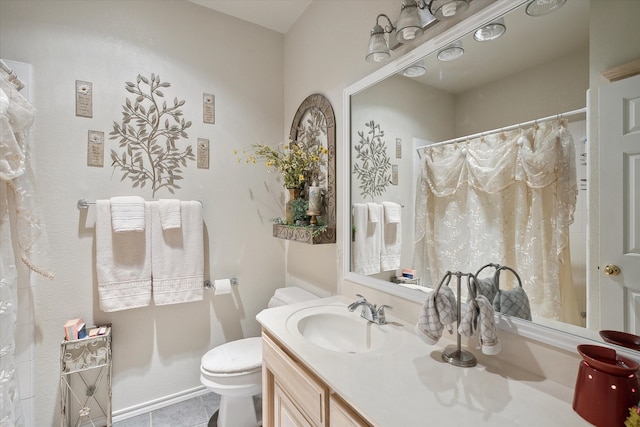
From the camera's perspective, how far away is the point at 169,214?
182 centimetres

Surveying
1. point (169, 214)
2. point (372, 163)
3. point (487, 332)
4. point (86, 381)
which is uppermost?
point (372, 163)

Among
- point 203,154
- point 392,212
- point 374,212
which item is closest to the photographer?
point 392,212

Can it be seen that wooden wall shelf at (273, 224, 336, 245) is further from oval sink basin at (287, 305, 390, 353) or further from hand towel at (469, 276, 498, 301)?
hand towel at (469, 276, 498, 301)

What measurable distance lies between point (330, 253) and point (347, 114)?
2.77ft

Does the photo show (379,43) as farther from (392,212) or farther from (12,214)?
(12,214)

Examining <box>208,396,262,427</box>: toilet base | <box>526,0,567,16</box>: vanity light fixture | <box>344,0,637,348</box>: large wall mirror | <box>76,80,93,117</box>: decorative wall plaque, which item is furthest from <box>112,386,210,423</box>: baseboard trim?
<box>526,0,567,16</box>: vanity light fixture

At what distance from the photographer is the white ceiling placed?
6.56ft

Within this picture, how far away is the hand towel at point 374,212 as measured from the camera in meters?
1.52

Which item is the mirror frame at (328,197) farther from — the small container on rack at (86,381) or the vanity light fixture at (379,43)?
the small container on rack at (86,381)

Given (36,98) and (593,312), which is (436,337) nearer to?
(593,312)

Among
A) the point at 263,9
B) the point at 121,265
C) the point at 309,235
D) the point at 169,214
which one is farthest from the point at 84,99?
the point at 309,235

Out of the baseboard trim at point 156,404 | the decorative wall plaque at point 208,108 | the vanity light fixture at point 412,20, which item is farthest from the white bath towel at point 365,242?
the baseboard trim at point 156,404

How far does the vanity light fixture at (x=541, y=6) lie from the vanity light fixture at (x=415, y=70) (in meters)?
0.39

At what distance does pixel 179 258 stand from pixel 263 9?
1.83m
